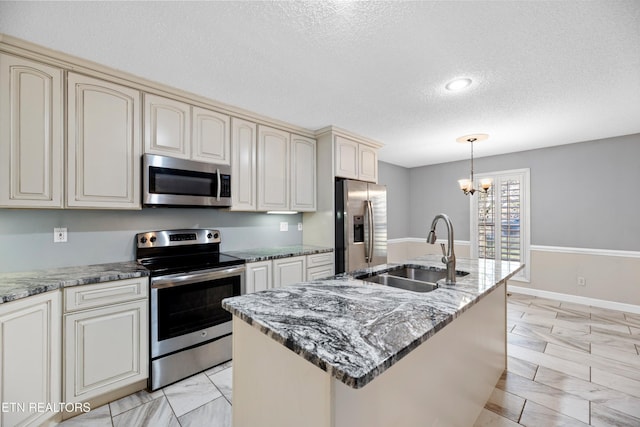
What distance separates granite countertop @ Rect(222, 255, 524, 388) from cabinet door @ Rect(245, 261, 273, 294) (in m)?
1.14

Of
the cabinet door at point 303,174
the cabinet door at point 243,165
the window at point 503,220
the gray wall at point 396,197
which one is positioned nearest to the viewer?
the cabinet door at point 243,165

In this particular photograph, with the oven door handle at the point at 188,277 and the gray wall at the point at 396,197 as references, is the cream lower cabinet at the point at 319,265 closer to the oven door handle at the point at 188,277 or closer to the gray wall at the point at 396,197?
the oven door handle at the point at 188,277

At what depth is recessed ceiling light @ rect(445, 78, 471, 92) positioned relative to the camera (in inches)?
86.9

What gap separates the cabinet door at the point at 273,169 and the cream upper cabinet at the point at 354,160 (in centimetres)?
64

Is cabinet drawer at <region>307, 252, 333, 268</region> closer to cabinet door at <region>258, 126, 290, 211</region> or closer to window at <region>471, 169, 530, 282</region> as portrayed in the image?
cabinet door at <region>258, 126, 290, 211</region>

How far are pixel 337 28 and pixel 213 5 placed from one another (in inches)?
26.3

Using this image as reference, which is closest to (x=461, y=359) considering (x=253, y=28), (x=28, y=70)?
(x=253, y=28)

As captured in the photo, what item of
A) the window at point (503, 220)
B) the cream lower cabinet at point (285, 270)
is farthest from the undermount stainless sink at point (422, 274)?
the window at point (503, 220)

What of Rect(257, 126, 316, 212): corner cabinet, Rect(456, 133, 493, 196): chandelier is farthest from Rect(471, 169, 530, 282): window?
Rect(257, 126, 316, 212): corner cabinet

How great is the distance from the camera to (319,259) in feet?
10.4

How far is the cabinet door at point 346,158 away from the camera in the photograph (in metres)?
3.41

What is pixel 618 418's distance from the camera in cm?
179

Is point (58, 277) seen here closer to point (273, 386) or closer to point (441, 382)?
point (273, 386)

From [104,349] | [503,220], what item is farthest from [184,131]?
[503,220]
